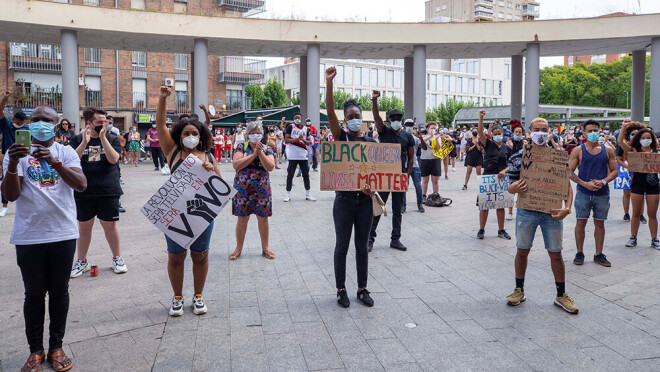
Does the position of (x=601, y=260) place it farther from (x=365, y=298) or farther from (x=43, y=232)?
(x=43, y=232)

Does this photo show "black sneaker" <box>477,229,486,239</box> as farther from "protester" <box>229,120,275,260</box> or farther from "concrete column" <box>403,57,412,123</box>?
"concrete column" <box>403,57,412,123</box>

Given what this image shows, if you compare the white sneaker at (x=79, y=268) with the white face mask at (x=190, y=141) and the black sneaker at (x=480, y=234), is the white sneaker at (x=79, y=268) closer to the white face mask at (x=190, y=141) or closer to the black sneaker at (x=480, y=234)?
the white face mask at (x=190, y=141)

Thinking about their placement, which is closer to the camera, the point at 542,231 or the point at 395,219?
the point at 542,231

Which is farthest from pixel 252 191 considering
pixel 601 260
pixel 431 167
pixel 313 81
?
pixel 313 81

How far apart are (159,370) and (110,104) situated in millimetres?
40058

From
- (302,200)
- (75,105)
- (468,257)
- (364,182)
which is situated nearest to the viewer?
(364,182)

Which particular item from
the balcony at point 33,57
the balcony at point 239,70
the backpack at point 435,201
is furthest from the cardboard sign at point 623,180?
the balcony at point 239,70

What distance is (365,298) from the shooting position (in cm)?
562

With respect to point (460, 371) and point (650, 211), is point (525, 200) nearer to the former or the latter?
point (460, 371)

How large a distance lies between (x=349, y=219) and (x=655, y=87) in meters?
23.3

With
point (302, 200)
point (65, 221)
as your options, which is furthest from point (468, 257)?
point (302, 200)

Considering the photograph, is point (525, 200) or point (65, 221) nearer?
point (65, 221)

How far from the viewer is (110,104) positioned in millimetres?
40562

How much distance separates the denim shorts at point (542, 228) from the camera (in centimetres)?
555
